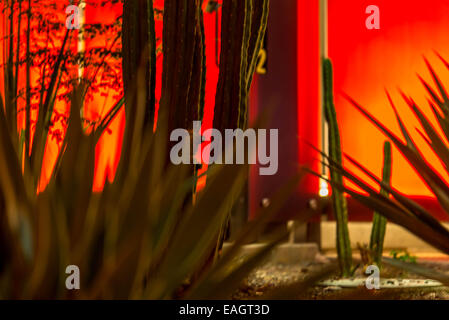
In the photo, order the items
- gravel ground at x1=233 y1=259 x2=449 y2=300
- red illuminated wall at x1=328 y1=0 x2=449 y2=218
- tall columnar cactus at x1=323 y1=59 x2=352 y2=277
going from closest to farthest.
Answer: gravel ground at x1=233 y1=259 x2=449 y2=300 → tall columnar cactus at x1=323 y1=59 x2=352 y2=277 → red illuminated wall at x1=328 y1=0 x2=449 y2=218

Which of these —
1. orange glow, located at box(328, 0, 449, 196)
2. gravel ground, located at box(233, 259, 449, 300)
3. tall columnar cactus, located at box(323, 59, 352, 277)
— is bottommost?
gravel ground, located at box(233, 259, 449, 300)

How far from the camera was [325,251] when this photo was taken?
5027mm

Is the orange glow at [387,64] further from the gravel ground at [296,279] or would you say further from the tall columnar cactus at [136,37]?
the tall columnar cactus at [136,37]

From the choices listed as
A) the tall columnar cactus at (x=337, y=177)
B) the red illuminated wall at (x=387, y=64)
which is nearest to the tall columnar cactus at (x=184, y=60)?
the tall columnar cactus at (x=337, y=177)

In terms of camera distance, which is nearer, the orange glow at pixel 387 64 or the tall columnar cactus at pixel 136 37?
the tall columnar cactus at pixel 136 37

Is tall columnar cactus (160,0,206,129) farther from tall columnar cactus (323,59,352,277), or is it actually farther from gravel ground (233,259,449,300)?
tall columnar cactus (323,59,352,277)

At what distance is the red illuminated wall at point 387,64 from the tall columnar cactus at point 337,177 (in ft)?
7.04

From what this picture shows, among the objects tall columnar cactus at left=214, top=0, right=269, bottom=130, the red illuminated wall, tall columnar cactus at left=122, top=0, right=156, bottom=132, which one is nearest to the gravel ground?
tall columnar cactus at left=214, top=0, right=269, bottom=130

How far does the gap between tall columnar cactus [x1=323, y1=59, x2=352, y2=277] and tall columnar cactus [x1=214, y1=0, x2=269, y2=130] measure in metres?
1.05

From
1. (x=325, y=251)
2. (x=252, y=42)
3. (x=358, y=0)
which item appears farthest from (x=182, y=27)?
(x=358, y=0)

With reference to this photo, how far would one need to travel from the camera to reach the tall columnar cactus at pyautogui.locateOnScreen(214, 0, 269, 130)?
175cm

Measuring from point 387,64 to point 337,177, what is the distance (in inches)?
112

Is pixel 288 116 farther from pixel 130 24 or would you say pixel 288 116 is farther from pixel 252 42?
pixel 130 24

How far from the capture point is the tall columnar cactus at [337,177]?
294 cm
